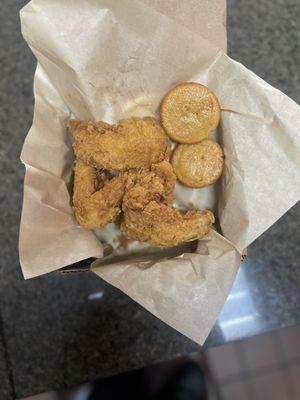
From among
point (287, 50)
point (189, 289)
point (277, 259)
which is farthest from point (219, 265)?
point (287, 50)

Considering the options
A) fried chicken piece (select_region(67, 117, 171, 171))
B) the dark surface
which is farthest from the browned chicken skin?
the dark surface

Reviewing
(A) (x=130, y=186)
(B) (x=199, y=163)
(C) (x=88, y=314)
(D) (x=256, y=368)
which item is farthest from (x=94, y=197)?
(D) (x=256, y=368)

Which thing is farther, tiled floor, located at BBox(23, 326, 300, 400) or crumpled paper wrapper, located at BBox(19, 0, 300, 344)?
tiled floor, located at BBox(23, 326, 300, 400)

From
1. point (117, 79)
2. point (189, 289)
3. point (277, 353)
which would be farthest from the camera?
point (277, 353)

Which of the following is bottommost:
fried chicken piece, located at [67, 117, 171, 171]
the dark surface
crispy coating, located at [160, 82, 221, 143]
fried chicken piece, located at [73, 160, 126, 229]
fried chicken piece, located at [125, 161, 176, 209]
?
the dark surface

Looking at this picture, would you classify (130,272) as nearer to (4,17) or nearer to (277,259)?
(277,259)

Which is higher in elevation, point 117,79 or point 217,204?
point 117,79

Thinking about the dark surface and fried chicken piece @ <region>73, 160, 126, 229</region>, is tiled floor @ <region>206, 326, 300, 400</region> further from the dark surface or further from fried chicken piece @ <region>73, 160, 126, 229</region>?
fried chicken piece @ <region>73, 160, 126, 229</region>

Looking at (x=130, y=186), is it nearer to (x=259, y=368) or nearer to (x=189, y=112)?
(x=189, y=112)
